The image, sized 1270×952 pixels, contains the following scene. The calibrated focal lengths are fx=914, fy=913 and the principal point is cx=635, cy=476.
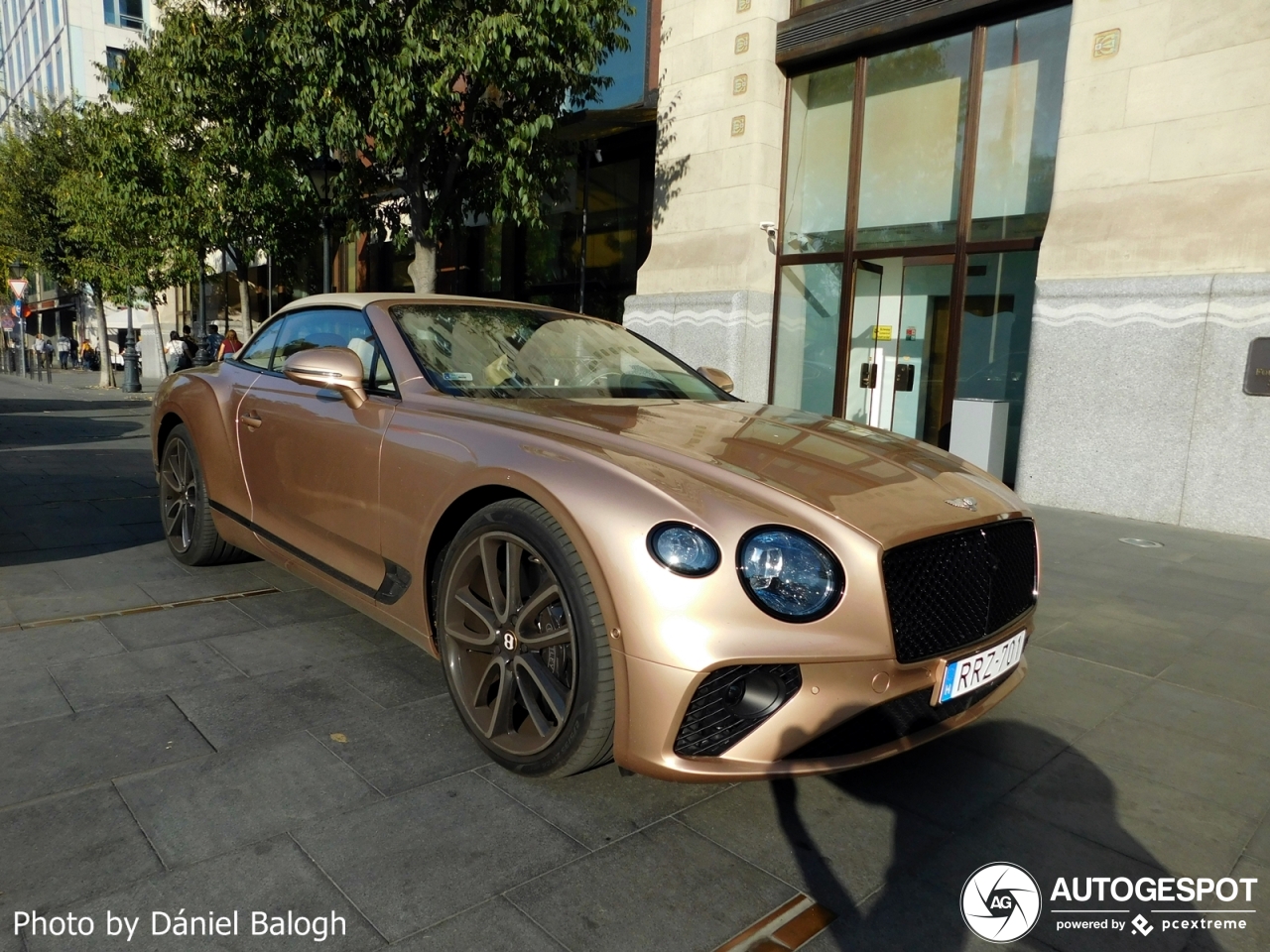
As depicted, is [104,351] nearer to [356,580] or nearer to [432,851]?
[356,580]

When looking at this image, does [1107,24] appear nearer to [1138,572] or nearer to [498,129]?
[1138,572]

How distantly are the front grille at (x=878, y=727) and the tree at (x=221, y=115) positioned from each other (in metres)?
9.58

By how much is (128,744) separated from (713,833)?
5.91 feet

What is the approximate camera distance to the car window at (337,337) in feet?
11.3

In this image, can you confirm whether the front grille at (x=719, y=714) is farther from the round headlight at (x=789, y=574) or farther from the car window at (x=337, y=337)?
the car window at (x=337, y=337)

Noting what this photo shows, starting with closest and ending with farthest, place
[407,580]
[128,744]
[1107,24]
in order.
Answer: [128,744]
[407,580]
[1107,24]

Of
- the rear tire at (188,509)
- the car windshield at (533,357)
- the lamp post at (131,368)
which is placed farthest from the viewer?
the lamp post at (131,368)

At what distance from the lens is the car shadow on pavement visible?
206cm

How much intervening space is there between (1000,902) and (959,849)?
0.21 metres

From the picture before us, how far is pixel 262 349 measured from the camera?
4.52 meters

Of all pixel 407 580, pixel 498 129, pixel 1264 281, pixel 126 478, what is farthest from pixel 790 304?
pixel 407 580

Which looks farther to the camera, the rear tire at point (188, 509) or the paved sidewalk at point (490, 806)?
the rear tire at point (188, 509)

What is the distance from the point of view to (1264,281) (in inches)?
274

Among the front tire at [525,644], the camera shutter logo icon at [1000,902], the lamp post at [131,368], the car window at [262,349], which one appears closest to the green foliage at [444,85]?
the car window at [262,349]
